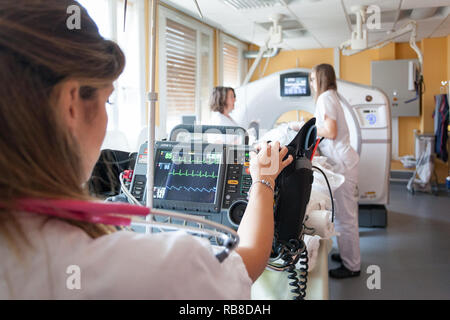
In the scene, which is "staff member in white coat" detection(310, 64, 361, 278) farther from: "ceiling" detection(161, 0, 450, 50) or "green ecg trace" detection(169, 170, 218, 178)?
"ceiling" detection(161, 0, 450, 50)

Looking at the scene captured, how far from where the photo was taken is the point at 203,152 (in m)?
1.20

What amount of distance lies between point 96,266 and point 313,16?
4698mm

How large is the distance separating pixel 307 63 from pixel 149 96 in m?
6.30

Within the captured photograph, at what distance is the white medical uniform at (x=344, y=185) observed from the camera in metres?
2.56

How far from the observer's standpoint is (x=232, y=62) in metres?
6.49

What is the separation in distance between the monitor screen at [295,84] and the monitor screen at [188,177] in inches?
97.0

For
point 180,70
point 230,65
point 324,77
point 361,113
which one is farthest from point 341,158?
point 230,65

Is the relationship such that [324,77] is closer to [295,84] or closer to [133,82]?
[295,84]

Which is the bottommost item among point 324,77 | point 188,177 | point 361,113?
point 188,177

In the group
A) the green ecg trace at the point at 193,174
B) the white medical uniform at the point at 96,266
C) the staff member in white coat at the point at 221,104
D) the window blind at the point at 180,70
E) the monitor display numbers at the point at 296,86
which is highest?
the window blind at the point at 180,70

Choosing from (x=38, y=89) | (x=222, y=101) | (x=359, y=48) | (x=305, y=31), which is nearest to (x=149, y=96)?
(x=38, y=89)

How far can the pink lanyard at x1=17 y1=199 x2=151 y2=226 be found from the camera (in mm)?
471

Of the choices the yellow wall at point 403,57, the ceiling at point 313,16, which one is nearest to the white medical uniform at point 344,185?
the ceiling at point 313,16

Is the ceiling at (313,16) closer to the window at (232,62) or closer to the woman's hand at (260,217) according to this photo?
the window at (232,62)
